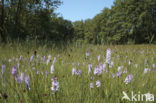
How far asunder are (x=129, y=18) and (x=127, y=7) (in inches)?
132

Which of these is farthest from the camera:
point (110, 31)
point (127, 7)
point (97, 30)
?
point (97, 30)

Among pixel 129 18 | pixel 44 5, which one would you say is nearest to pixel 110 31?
pixel 129 18

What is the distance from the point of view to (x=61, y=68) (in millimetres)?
2391

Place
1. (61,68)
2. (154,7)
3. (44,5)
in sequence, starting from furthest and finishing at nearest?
(154,7)
(44,5)
(61,68)

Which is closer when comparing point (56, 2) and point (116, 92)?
point (116, 92)

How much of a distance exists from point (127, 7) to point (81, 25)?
3560cm

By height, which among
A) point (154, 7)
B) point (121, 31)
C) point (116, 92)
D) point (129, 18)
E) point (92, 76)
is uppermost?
point (154, 7)

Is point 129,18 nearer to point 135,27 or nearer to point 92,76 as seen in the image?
point 135,27

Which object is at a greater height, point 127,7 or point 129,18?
point 127,7

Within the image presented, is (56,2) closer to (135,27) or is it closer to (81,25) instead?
(135,27)

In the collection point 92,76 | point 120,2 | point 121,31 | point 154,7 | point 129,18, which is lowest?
point 92,76

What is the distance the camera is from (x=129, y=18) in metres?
34.8

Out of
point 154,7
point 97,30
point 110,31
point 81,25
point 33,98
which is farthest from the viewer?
point 81,25

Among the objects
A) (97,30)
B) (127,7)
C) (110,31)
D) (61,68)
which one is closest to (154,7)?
(127,7)
